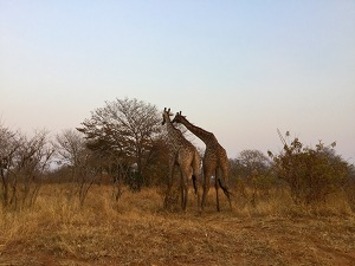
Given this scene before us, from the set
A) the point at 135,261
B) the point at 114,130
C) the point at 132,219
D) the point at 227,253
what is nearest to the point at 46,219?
the point at 132,219

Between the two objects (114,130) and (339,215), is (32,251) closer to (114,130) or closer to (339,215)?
(339,215)

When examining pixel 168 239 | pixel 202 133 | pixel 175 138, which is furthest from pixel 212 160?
pixel 168 239

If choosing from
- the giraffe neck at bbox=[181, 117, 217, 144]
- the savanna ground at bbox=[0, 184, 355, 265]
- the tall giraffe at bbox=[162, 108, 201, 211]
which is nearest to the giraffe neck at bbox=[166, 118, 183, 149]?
the tall giraffe at bbox=[162, 108, 201, 211]

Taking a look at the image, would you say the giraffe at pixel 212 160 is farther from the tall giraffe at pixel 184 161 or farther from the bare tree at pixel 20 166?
the bare tree at pixel 20 166

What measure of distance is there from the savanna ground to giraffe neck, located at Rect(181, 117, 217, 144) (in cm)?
241

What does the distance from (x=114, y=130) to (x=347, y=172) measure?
47.6 feet

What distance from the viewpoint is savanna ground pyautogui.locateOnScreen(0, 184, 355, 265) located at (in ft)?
19.0

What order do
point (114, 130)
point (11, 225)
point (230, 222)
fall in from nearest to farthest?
point (11, 225)
point (230, 222)
point (114, 130)

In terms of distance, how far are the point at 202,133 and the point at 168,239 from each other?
16.4 ft

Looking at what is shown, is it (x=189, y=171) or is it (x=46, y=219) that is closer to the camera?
(x=46, y=219)

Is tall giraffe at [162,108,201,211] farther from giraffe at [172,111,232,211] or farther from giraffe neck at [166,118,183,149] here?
giraffe at [172,111,232,211]

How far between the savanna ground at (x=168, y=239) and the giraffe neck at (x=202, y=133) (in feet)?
7.91

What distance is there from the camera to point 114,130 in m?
23.2

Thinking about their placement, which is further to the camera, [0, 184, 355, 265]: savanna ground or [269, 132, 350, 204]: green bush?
[269, 132, 350, 204]: green bush
